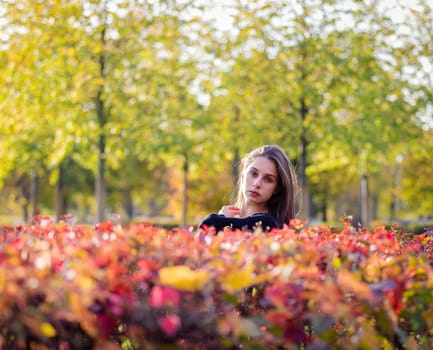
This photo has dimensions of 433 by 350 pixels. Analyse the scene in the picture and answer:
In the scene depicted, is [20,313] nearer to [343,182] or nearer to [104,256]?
[104,256]

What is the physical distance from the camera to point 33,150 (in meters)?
16.2

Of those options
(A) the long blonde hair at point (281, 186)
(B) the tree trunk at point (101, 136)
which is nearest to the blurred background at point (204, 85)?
(B) the tree trunk at point (101, 136)

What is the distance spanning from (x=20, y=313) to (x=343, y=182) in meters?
34.3

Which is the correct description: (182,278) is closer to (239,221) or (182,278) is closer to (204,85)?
(239,221)

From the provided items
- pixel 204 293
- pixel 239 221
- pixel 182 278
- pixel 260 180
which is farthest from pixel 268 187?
pixel 182 278

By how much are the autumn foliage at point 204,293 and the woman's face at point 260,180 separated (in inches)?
64.6

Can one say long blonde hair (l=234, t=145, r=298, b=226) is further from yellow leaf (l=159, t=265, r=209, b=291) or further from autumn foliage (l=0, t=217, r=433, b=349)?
yellow leaf (l=159, t=265, r=209, b=291)

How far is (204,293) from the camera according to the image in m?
2.00

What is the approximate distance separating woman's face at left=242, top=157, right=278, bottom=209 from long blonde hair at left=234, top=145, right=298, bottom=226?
44mm

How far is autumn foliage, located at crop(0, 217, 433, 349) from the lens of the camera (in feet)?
6.03

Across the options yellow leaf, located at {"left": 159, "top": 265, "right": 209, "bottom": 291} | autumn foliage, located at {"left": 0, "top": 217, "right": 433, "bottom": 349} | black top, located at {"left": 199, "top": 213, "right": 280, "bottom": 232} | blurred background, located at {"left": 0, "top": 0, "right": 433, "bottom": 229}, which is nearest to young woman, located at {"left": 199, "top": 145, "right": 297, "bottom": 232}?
black top, located at {"left": 199, "top": 213, "right": 280, "bottom": 232}

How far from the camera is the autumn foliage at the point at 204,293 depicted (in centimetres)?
184

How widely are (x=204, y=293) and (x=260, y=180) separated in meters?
2.55

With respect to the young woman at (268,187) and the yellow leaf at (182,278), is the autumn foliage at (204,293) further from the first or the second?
the young woman at (268,187)
